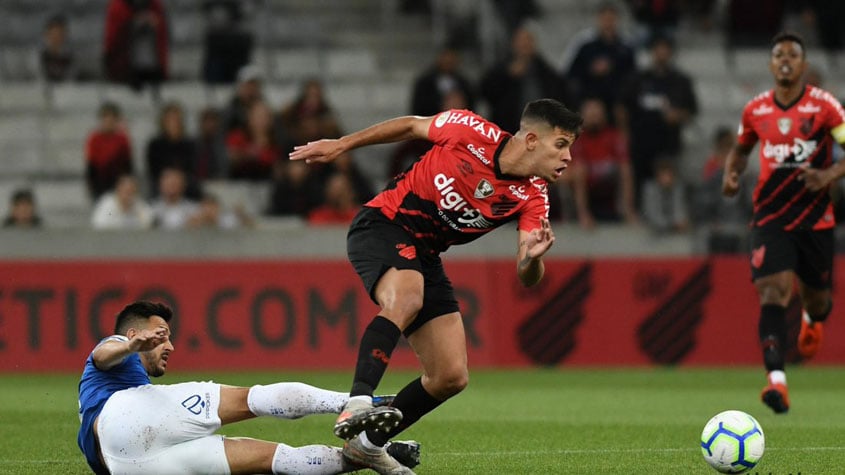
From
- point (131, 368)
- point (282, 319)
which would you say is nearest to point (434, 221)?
point (131, 368)

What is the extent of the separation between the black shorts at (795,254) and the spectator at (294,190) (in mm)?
6843

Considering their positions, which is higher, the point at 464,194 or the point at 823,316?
the point at 464,194

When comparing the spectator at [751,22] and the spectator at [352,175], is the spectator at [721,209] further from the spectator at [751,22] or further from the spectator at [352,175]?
the spectator at [751,22]

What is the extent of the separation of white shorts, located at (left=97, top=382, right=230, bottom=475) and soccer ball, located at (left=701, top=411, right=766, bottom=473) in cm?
241

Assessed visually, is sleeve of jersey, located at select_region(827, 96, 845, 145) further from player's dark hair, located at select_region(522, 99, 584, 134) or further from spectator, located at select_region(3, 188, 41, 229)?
spectator, located at select_region(3, 188, 41, 229)

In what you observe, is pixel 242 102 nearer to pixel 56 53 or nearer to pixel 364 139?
pixel 56 53

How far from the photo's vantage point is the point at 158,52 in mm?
18516

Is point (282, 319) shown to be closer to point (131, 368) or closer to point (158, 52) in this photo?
point (158, 52)

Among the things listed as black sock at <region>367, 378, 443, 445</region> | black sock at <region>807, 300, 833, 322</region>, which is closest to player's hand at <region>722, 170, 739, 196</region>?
black sock at <region>807, 300, 833, 322</region>

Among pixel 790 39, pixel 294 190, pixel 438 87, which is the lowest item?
pixel 294 190

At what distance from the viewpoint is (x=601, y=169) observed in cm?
1738

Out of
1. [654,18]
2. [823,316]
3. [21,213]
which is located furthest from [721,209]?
[21,213]

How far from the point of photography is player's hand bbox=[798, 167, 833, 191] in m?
10.8

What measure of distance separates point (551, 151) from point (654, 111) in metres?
10.3
